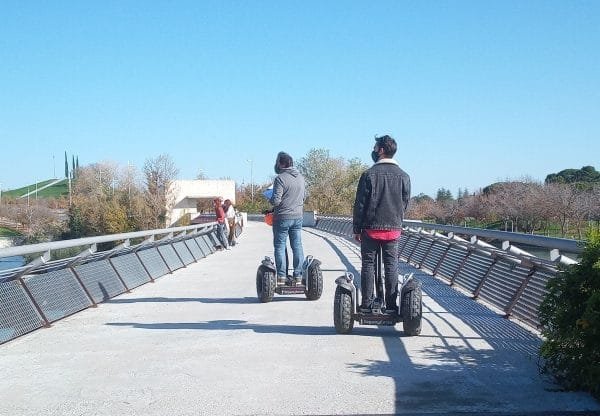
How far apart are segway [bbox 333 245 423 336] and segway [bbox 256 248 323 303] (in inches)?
95.4

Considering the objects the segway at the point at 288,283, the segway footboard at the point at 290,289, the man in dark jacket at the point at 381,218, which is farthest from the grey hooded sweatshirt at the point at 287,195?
the man in dark jacket at the point at 381,218

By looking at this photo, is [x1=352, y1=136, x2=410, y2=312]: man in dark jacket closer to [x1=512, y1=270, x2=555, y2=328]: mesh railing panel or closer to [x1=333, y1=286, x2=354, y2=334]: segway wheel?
[x1=333, y1=286, x2=354, y2=334]: segway wheel

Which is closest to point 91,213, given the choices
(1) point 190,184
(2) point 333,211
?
(2) point 333,211

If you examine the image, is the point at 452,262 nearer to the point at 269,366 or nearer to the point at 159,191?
the point at 269,366

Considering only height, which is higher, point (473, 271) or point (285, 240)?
point (285, 240)

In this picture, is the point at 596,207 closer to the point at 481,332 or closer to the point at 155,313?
the point at 481,332

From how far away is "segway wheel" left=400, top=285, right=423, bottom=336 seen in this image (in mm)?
6520

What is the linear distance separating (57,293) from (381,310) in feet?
13.6

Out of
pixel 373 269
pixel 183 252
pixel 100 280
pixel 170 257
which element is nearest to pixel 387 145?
pixel 373 269

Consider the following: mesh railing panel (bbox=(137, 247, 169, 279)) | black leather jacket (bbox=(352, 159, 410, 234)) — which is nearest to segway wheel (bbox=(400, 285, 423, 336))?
black leather jacket (bbox=(352, 159, 410, 234))

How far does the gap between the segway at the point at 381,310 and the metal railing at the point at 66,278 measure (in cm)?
342

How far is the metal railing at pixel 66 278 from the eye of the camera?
7016 mm

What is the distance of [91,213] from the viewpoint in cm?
5278

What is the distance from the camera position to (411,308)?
6.53m
